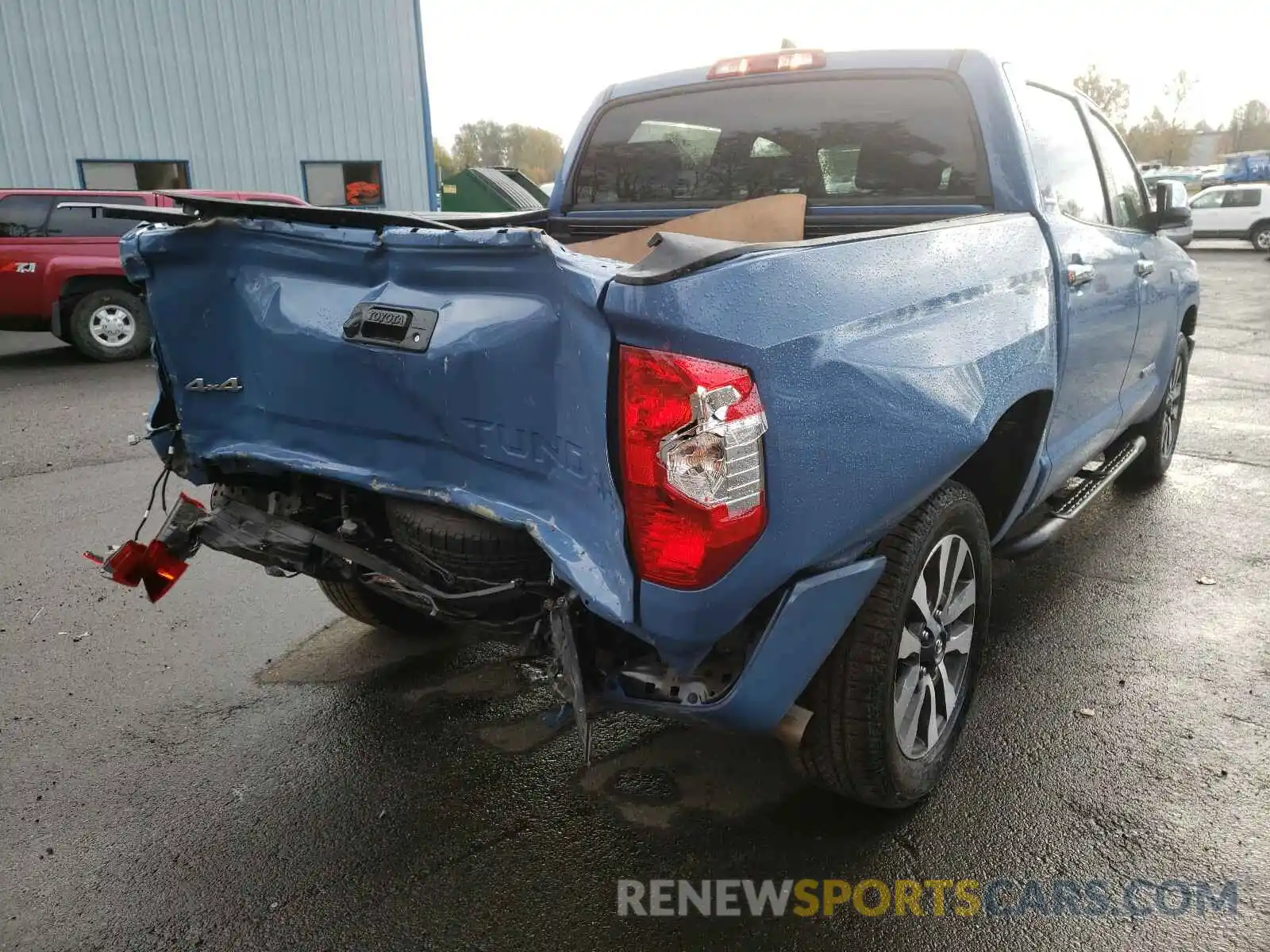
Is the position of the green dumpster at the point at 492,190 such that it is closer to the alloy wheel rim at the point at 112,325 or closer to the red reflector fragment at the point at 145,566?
the alloy wheel rim at the point at 112,325

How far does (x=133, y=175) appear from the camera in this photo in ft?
53.3

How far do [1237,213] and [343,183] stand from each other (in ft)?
67.1

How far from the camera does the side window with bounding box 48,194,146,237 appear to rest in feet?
31.8

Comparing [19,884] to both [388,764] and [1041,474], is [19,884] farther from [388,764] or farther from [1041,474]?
[1041,474]

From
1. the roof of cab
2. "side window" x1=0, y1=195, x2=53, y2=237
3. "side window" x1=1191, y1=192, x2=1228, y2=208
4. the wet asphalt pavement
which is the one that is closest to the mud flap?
the wet asphalt pavement

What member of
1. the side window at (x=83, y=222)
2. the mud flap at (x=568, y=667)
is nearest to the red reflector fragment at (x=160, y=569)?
the mud flap at (x=568, y=667)

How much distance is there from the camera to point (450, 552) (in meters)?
2.31

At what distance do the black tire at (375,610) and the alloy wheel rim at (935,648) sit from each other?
172 cm

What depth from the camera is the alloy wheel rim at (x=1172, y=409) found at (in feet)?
17.1

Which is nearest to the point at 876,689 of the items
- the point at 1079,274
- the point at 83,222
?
the point at 1079,274

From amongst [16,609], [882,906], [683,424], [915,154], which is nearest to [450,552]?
[683,424]

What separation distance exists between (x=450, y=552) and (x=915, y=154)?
7.34 feet

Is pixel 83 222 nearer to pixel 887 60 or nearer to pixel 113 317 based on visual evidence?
pixel 113 317

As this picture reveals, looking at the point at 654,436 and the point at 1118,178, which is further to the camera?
the point at 1118,178
